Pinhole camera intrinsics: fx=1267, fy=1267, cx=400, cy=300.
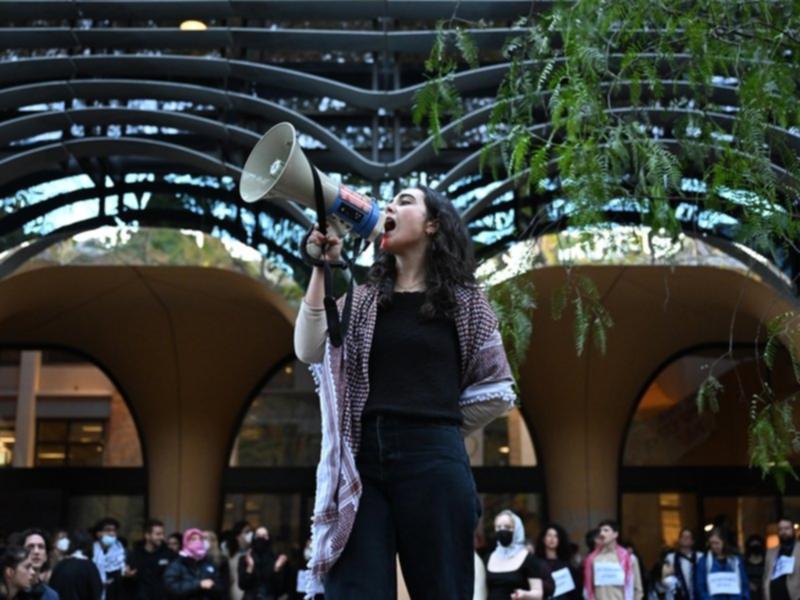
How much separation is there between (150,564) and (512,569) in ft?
16.1

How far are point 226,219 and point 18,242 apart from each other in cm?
239

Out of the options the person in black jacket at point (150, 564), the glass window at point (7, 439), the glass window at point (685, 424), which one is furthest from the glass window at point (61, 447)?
the glass window at point (685, 424)

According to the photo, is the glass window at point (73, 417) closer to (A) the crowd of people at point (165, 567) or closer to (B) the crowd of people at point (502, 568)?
(A) the crowd of people at point (165, 567)

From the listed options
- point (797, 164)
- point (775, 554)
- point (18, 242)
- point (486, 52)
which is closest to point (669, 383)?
point (775, 554)

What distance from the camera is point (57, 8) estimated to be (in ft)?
43.0

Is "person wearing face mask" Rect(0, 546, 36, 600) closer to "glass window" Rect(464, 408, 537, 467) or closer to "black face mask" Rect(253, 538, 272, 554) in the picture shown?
"black face mask" Rect(253, 538, 272, 554)

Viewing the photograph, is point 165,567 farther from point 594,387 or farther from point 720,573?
point 594,387

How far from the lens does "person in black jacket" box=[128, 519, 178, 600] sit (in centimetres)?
1422

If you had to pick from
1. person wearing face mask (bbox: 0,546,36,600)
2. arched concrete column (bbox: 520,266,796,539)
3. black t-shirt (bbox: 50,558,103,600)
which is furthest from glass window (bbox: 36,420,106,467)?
person wearing face mask (bbox: 0,546,36,600)

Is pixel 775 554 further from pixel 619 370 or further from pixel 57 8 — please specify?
pixel 57 8

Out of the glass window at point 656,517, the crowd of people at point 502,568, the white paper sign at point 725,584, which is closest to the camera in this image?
the crowd of people at point 502,568

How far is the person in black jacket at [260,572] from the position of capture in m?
15.0

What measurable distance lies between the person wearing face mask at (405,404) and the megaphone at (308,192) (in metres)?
0.11

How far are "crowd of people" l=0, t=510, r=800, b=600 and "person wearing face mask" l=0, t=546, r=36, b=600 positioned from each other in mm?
1027
